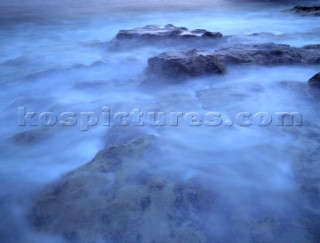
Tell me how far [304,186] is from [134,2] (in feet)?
65.0

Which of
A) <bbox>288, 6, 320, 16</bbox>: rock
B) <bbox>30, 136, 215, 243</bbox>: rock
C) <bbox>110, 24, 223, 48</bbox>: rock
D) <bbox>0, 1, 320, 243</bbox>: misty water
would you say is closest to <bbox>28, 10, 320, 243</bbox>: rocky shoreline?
<bbox>30, 136, 215, 243</bbox>: rock

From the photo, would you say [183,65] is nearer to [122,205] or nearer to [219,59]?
[219,59]

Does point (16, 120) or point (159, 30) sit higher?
point (159, 30)

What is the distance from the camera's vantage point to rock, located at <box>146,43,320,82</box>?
6.56m

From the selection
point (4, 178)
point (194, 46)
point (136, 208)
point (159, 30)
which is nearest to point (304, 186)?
point (136, 208)

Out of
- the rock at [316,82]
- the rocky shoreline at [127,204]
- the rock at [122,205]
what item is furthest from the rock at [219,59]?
the rock at [122,205]

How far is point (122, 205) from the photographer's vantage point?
10.8 ft

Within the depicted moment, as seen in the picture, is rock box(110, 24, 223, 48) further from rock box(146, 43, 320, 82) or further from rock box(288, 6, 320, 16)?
rock box(288, 6, 320, 16)

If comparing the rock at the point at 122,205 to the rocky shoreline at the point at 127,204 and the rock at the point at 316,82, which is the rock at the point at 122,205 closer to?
the rocky shoreline at the point at 127,204

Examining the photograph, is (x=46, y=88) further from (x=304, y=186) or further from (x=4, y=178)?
(x=304, y=186)

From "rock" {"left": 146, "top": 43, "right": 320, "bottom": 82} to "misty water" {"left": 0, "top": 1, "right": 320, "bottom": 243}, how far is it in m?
0.26

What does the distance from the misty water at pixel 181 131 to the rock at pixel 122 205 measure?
0.53 feet

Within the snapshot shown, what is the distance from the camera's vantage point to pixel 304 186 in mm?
3484

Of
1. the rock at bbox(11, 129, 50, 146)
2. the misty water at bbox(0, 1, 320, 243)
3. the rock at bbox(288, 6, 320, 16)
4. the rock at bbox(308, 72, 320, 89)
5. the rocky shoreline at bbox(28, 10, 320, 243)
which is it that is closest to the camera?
the rocky shoreline at bbox(28, 10, 320, 243)
